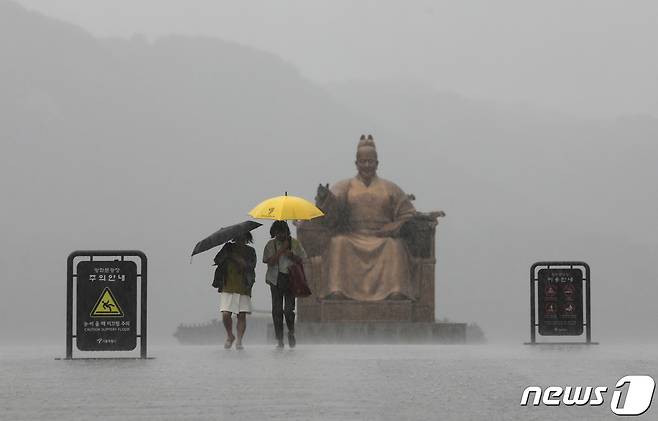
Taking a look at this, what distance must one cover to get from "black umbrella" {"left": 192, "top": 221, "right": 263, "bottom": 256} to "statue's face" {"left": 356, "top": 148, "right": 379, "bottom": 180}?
8.85m

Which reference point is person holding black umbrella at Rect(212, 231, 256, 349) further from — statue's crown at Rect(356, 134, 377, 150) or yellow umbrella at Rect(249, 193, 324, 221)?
statue's crown at Rect(356, 134, 377, 150)

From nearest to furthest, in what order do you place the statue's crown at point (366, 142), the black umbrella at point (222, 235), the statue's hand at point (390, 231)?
1. the black umbrella at point (222, 235)
2. the statue's hand at point (390, 231)
3. the statue's crown at point (366, 142)

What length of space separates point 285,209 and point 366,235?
754cm

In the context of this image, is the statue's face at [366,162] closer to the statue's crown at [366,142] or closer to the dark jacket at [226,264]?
the statue's crown at [366,142]

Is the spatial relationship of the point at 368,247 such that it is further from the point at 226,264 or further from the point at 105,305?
the point at 105,305

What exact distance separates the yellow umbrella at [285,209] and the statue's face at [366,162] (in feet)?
24.2

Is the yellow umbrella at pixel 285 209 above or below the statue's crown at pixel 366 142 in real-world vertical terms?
below

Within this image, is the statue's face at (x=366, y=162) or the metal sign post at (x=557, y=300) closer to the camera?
the metal sign post at (x=557, y=300)

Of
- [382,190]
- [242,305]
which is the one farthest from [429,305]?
[242,305]

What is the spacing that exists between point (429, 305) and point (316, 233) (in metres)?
2.25

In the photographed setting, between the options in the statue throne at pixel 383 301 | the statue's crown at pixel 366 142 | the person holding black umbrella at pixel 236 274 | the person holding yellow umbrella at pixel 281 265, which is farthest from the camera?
the statue's crown at pixel 366 142

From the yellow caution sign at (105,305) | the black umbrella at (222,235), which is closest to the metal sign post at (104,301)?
the yellow caution sign at (105,305)

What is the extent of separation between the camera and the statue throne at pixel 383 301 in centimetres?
2531

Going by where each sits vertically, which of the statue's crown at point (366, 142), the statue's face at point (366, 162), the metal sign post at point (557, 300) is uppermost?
the statue's crown at point (366, 142)
